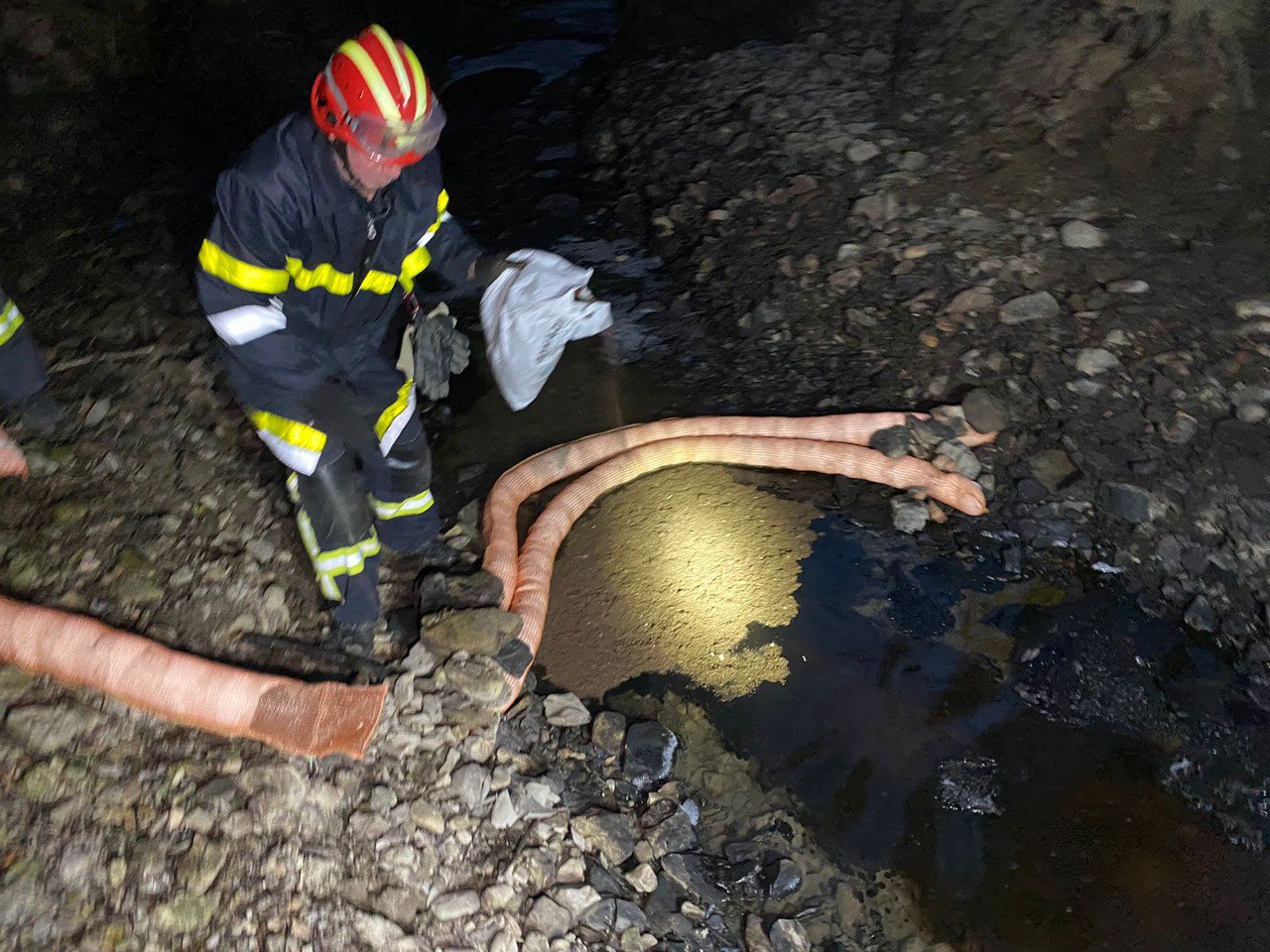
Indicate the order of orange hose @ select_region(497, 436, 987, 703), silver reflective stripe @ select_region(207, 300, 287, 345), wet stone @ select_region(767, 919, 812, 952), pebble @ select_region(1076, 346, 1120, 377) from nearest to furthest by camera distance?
1. silver reflective stripe @ select_region(207, 300, 287, 345)
2. wet stone @ select_region(767, 919, 812, 952)
3. orange hose @ select_region(497, 436, 987, 703)
4. pebble @ select_region(1076, 346, 1120, 377)

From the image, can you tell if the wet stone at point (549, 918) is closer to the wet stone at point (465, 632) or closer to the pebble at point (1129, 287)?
the wet stone at point (465, 632)

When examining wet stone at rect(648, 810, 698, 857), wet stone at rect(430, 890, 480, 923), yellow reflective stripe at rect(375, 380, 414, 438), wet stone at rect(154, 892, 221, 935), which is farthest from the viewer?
yellow reflective stripe at rect(375, 380, 414, 438)

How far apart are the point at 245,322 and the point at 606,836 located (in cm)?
198

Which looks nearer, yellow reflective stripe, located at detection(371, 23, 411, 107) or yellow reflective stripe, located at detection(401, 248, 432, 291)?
yellow reflective stripe, located at detection(371, 23, 411, 107)

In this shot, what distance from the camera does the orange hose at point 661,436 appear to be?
13.9ft

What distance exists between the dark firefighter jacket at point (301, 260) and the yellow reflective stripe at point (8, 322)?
1562 millimetres

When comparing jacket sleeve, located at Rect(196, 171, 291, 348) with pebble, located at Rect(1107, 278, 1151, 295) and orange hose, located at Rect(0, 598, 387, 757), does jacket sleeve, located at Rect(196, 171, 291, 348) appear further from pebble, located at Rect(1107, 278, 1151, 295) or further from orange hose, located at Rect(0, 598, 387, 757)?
pebble, located at Rect(1107, 278, 1151, 295)

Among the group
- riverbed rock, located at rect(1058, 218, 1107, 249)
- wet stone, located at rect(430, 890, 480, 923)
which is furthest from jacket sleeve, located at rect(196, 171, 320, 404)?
riverbed rock, located at rect(1058, 218, 1107, 249)

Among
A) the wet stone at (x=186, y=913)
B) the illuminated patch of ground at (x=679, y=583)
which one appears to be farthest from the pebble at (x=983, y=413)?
the wet stone at (x=186, y=913)

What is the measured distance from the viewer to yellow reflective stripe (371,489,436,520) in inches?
143

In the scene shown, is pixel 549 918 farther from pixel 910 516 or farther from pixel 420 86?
pixel 420 86

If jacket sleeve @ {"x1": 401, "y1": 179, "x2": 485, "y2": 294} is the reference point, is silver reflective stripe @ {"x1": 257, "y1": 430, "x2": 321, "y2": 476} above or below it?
below

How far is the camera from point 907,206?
18.0 ft

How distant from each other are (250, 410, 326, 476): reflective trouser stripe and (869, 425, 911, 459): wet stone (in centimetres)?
256
